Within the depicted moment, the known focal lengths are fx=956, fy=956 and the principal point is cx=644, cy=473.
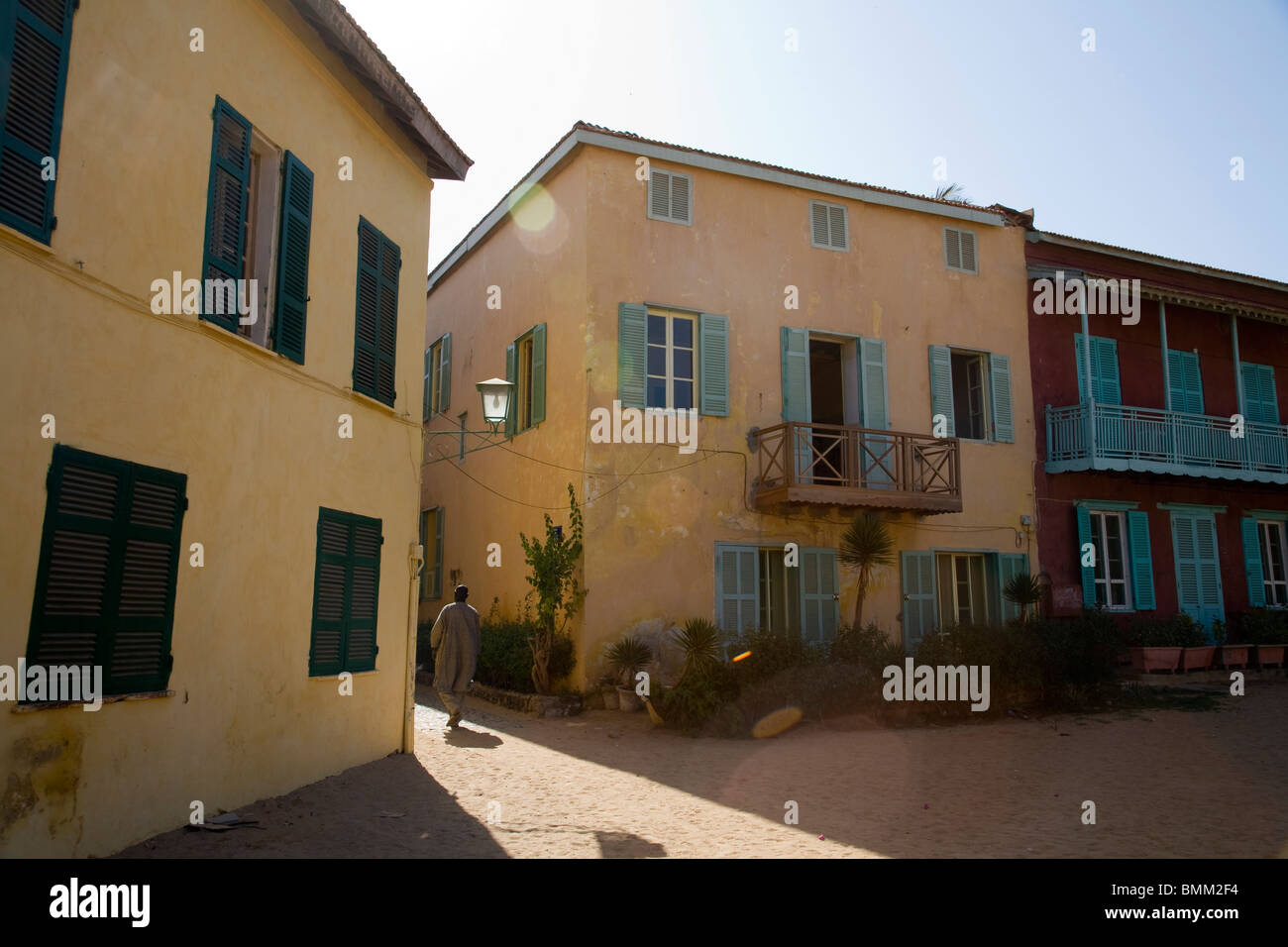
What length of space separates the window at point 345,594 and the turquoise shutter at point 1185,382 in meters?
15.6

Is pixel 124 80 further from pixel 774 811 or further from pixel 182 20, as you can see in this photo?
pixel 774 811

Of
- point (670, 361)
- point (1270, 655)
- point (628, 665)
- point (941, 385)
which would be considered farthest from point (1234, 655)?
point (670, 361)

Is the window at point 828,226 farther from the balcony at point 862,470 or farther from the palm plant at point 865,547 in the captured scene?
the palm plant at point 865,547

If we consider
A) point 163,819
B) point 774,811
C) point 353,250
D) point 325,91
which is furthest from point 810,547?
point 163,819

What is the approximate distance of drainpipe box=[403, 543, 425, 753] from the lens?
9.23 metres

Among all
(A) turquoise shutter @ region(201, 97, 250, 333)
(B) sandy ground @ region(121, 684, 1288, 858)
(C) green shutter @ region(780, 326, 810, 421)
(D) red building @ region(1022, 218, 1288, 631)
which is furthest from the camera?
(D) red building @ region(1022, 218, 1288, 631)

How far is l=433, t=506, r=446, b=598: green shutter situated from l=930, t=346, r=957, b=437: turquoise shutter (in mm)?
9072

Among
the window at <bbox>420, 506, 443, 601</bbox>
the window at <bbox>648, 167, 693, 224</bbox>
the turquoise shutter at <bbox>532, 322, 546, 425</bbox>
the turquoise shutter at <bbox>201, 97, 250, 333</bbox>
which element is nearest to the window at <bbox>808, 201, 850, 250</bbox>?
the window at <bbox>648, 167, 693, 224</bbox>

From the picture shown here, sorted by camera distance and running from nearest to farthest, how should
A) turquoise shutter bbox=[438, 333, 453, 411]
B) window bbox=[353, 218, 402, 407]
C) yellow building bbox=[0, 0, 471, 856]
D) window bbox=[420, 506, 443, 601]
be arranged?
1. yellow building bbox=[0, 0, 471, 856]
2. window bbox=[353, 218, 402, 407]
3. window bbox=[420, 506, 443, 601]
4. turquoise shutter bbox=[438, 333, 453, 411]

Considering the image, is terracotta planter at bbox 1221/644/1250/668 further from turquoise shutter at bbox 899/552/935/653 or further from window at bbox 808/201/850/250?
window at bbox 808/201/850/250

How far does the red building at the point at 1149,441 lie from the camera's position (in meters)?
16.4

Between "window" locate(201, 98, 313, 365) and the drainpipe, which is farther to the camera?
the drainpipe

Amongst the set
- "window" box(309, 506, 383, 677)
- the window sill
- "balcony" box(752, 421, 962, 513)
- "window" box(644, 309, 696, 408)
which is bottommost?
the window sill

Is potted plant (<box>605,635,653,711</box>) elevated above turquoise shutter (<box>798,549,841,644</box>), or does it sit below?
below
